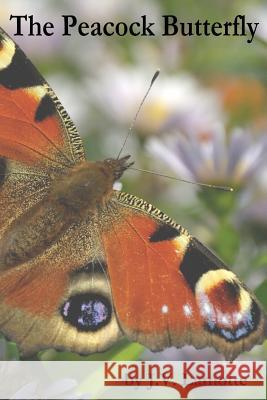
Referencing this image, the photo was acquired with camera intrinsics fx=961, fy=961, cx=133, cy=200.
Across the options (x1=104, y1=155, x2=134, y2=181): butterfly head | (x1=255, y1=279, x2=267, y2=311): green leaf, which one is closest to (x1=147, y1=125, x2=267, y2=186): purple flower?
(x1=104, y1=155, x2=134, y2=181): butterfly head

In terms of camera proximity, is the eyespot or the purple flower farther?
the purple flower

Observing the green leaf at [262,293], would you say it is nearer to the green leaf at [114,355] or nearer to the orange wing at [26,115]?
the green leaf at [114,355]

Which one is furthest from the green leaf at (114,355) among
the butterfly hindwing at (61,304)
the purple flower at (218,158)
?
the purple flower at (218,158)

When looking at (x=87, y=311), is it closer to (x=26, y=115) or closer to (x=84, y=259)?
(x=84, y=259)

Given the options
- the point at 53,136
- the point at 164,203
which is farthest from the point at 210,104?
the point at 53,136

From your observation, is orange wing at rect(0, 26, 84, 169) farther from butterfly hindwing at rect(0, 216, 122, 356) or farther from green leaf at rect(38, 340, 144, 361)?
green leaf at rect(38, 340, 144, 361)

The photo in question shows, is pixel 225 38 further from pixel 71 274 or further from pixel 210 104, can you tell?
pixel 71 274
